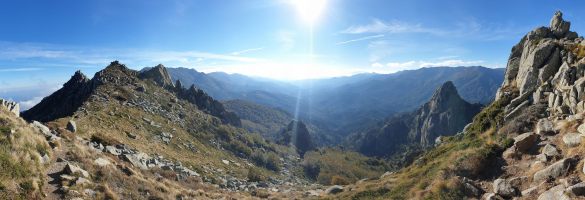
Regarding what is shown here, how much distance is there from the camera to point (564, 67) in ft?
116

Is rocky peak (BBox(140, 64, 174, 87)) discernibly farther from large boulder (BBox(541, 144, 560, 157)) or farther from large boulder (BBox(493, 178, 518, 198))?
large boulder (BBox(541, 144, 560, 157))

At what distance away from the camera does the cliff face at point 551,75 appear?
3186cm

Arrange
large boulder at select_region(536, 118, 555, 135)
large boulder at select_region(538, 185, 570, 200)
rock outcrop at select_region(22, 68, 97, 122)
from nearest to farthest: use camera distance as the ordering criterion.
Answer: large boulder at select_region(538, 185, 570, 200) < large boulder at select_region(536, 118, 555, 135) < rock outcrop at select_region(22, 68, 97, 122)

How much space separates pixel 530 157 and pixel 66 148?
35065 mm

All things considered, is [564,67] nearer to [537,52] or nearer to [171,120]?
[537,52]

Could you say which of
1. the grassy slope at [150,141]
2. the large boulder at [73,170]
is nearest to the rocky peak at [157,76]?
the grassy slope at [150,141]

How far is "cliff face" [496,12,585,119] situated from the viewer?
31859mm

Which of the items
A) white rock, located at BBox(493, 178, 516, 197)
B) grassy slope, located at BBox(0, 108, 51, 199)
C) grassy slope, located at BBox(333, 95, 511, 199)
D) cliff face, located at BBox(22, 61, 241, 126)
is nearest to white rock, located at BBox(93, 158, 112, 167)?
grassy slope, located at BBox(0, 108, 51, 199)

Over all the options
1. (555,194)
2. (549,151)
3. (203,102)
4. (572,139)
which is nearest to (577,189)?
(555,194)

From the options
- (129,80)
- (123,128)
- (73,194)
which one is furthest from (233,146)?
(73,194)

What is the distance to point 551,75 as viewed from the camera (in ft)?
127

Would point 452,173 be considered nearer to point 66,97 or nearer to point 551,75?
point 551,75

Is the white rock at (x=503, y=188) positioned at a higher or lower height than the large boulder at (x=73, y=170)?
lower

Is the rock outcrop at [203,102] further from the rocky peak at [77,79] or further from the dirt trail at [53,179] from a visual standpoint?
the dirt trail at [53,179]
